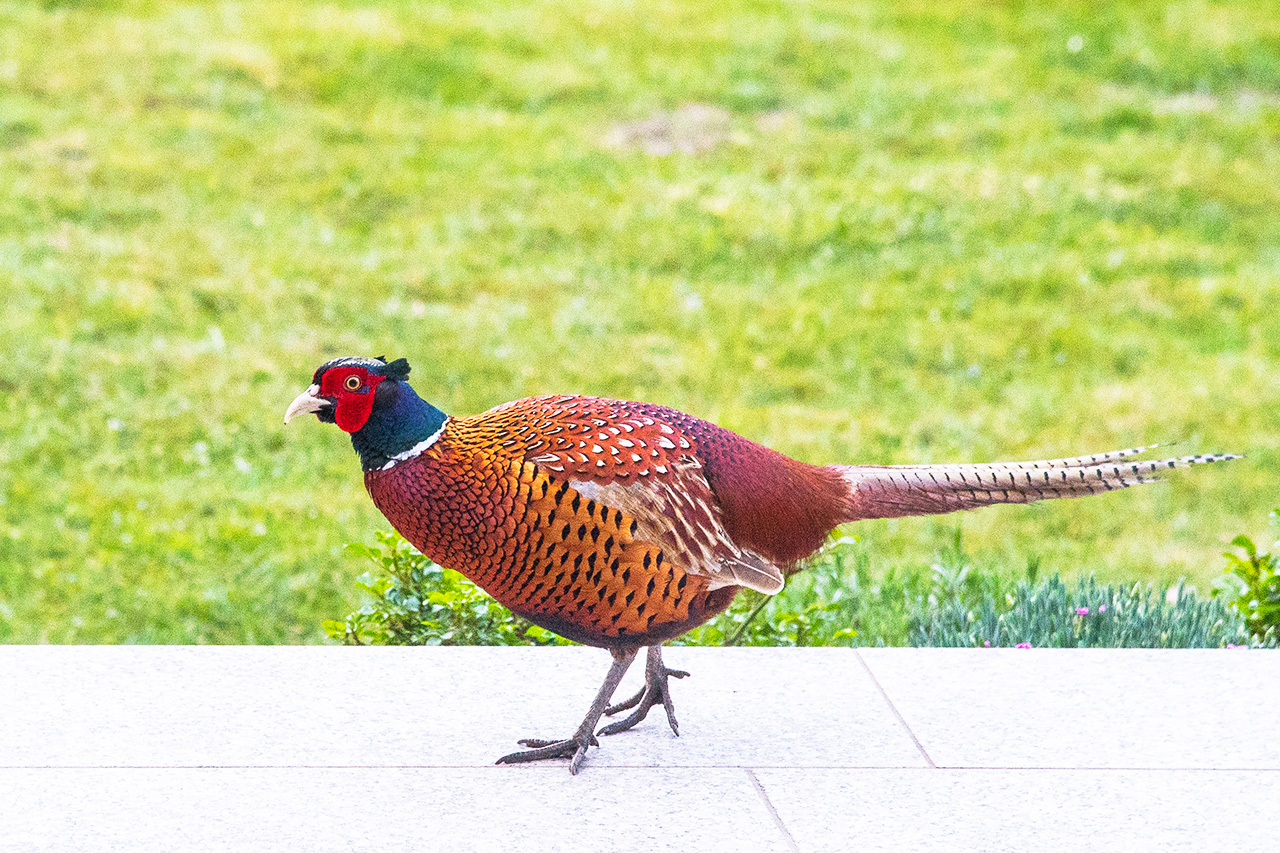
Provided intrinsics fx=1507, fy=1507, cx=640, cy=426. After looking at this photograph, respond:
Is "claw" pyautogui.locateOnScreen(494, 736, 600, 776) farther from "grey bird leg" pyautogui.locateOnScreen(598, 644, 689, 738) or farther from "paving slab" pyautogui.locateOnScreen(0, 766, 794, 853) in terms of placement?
"grey bird leg" pyautogui.locateOnScreen(598, 644, 689, 738)

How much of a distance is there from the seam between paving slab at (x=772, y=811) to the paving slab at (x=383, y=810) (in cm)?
1

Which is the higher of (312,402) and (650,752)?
(312,402)

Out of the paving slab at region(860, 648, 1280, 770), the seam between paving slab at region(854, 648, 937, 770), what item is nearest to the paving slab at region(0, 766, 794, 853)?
the seam between paving slab at region(854, 648, 937, 770)

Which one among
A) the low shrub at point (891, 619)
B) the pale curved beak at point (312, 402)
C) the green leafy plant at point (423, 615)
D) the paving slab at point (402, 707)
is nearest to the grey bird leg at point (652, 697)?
the paving slab at point (402, 707)

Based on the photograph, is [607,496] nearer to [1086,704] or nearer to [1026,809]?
[1026,809]

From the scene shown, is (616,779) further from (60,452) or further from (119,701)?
(60,452)

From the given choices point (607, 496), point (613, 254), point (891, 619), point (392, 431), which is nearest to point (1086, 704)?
point (891, 619)

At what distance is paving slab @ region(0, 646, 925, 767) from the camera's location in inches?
154

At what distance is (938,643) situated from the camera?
513 centimetres

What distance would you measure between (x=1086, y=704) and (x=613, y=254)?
668 centimetres

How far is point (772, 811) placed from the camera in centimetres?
361

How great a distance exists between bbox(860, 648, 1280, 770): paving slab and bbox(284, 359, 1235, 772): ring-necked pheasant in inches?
25.8

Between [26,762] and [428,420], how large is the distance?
4.39 ft

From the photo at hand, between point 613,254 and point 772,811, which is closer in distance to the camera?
point 772,811
